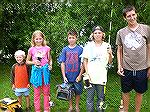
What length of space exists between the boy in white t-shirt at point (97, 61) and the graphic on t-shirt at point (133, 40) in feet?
1.04

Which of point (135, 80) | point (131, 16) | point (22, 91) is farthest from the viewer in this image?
point (22, 91)

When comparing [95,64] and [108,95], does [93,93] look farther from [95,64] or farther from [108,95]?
[108,95]

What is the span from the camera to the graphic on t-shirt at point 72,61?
6008 millimetres

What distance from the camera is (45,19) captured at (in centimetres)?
776

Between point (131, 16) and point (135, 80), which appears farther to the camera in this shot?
point (135, 80)

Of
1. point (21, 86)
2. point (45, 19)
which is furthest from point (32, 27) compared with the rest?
point (21, 86)

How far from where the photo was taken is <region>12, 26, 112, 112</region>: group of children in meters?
5.74

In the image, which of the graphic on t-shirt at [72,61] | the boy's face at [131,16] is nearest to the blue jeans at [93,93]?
the graphic on t-shirt at [72,61]

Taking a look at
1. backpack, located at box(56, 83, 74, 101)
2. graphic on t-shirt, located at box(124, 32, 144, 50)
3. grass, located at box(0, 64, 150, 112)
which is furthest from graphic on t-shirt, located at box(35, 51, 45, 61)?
graphic on t-shirt, located at box(124, 32, 144, 50)

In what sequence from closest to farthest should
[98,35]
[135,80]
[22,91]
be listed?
1. [135,80]
2. [98,35]
3. [22,91]

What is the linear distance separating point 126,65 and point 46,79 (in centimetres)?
125

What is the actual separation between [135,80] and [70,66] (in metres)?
1.02

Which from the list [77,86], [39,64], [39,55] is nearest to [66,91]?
[77,86]

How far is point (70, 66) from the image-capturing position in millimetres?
6016
